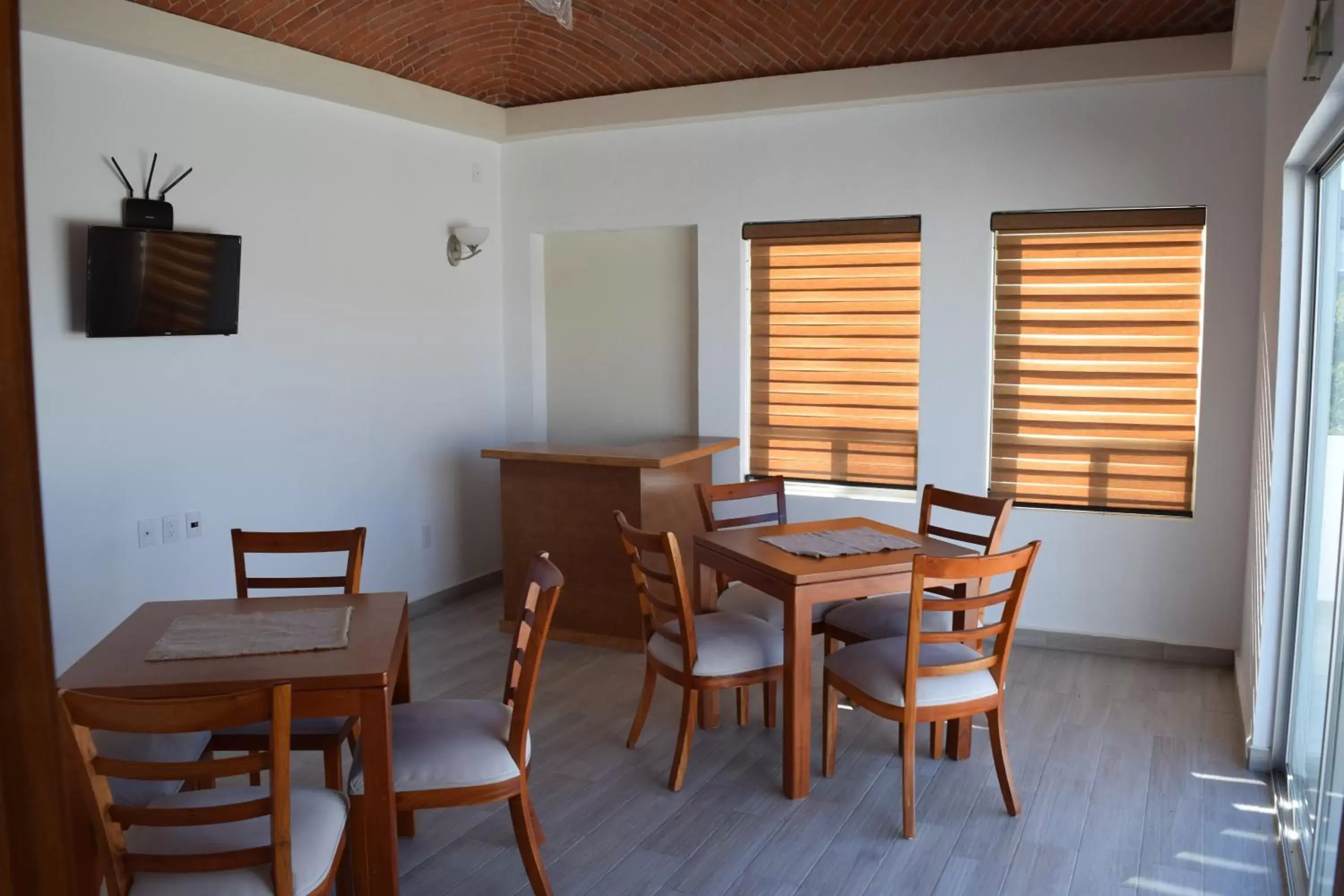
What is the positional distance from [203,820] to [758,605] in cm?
241

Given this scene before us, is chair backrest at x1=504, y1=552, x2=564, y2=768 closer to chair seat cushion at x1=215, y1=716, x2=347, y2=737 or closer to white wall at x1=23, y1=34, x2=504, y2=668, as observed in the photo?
chair seat cushion at x1=215, y1=716, x2=347, y2=737

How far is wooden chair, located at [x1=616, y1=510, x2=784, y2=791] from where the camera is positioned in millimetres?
3373

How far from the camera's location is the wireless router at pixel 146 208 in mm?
3994

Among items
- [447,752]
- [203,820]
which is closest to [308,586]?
[447,752]

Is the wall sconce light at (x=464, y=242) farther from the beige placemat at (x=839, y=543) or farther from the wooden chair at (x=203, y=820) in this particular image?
the wooden chair at (x=203, y=820)

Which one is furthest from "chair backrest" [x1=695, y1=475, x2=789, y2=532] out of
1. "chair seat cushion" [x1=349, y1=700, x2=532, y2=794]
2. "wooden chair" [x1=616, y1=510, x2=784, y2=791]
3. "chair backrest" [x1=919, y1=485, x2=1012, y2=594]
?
"chair seat cushion" [x1=349, y1=700, x2=532, y2=794]

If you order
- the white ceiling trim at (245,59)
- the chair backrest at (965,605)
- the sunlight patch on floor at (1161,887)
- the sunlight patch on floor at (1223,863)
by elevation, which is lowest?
the sunlight patch on floor at (1161,887)

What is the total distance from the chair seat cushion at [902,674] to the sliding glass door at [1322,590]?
868mm

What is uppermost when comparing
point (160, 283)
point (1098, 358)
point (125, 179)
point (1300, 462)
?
point (125, 179)

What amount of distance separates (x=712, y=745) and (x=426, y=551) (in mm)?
2447

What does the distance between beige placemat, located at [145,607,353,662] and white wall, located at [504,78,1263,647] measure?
3.15m

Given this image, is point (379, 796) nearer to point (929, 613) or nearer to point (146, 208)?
point (929, 613)

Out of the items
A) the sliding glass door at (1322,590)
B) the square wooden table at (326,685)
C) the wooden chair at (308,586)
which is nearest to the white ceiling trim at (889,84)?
the sliding glass door at (1322,590)

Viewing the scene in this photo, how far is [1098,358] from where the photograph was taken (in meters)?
4.86
